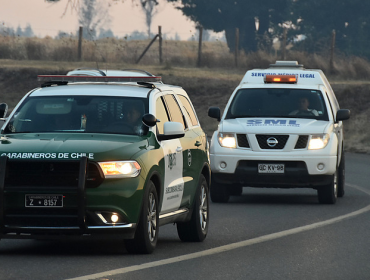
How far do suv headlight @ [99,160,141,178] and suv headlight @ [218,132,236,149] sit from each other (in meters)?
6.60

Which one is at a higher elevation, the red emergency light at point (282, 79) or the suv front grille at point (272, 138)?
the red emergency light at point (282, 79)

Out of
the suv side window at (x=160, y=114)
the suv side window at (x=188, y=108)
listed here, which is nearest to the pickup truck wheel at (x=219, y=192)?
the suv side window at (x=188, y=108)

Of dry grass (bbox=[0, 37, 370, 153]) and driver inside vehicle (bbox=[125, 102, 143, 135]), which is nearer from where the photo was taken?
driver inside vehicle (bbox=[125, 102, 143, 135])

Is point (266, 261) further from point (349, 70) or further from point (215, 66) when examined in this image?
point (215, 66)

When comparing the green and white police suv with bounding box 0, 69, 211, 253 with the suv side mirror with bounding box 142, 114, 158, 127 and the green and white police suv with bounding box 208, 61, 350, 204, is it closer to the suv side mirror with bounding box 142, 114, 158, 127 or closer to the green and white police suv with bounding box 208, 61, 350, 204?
the suv side mirror with bounding box 142, 114, 158, 127

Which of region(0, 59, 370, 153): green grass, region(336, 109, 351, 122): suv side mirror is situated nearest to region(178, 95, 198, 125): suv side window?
region(336, 109, 351, 122): suv side mirror

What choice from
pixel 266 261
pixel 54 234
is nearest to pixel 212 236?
pixel 266 261

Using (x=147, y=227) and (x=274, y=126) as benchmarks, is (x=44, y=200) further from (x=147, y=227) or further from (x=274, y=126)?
(x=274, y=126)

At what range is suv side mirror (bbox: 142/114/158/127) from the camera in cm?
965

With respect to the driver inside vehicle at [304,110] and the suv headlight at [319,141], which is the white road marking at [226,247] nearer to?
the suv headlight at [319,141]

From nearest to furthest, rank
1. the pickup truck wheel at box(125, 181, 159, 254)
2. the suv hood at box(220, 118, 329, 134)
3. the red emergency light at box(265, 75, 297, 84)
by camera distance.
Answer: the pickup truck wheel at box(125, 181, 159, 254) < the suv hood at box(220, 118, 329, 134) < the red emergency light at box(265, 75, 297, 84)

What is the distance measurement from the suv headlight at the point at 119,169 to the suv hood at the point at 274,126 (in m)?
6.53

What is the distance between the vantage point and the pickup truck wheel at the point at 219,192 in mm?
15484

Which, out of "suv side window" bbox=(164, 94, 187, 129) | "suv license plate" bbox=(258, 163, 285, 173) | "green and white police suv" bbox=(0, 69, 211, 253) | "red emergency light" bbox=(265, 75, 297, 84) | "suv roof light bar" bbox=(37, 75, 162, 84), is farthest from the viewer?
"red emergency light" bbox=(265, 75, 297, 84)
